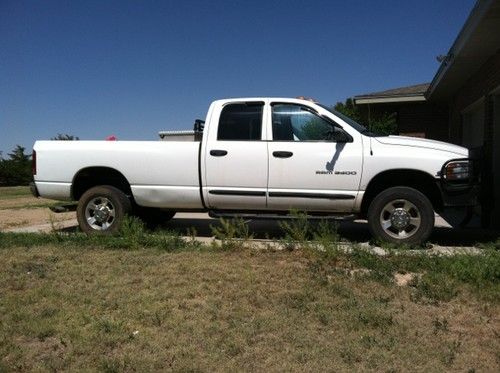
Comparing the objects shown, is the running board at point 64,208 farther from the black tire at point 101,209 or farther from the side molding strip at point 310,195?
the side molding strip at point 310,195

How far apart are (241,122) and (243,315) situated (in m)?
3.67

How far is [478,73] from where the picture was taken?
410 inches

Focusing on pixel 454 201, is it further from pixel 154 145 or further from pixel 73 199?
pixel 73 199

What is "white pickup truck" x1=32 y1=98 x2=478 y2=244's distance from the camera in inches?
262

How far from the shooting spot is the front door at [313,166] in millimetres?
6840

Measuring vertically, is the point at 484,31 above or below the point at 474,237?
above

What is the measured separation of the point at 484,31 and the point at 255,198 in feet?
13.8

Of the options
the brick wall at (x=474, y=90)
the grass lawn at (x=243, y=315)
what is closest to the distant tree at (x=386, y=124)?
the brick wall at (x=474, y=90)

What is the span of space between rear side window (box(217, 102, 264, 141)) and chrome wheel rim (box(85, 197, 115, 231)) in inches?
79.3

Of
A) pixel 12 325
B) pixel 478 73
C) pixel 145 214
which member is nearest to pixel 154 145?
pixel 145 214

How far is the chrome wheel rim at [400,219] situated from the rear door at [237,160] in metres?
1.65

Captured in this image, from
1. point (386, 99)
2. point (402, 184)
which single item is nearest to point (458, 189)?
point (402, 184)

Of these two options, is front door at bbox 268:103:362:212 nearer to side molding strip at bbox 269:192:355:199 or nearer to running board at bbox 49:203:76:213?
side molding strip at bbox 269:192:355:199

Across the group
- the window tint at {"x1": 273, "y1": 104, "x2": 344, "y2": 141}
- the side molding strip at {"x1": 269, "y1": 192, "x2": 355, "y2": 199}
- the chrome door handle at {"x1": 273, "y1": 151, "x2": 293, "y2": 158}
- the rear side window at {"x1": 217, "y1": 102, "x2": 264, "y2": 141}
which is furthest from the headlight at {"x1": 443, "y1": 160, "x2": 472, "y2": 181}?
the rear side window at {"x1": 217, "y1": 102, "x2": 264, "y2": 141}
